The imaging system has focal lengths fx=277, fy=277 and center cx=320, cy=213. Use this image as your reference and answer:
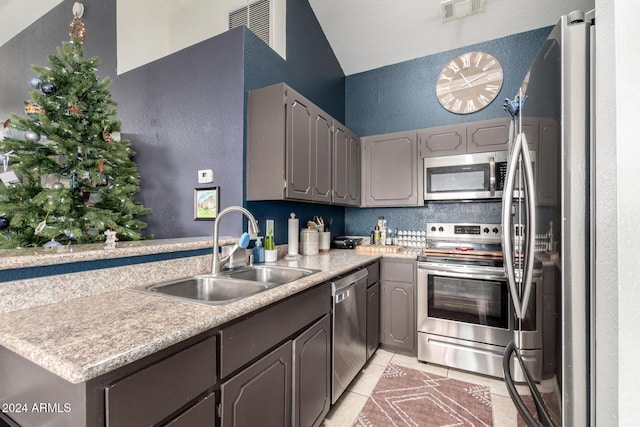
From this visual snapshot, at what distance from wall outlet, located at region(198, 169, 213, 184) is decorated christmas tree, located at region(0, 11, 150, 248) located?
513 mm

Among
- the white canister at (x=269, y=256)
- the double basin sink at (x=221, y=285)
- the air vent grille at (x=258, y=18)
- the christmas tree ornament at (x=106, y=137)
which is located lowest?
the double basin sink at (x=221, y=285)

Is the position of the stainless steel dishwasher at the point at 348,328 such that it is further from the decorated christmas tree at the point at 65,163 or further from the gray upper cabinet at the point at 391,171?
the decorated christmas tree at the point at 65,163

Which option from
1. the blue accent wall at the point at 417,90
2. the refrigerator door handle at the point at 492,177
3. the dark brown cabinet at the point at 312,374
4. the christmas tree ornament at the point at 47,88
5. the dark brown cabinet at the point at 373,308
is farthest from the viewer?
the blue accent wall at the point at 417,90

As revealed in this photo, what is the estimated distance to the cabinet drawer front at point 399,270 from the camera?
2.50 meters

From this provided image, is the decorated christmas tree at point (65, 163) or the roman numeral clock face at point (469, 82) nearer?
the decorated christmas tree at point (65, 163)

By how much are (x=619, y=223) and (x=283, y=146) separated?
1.74 meters

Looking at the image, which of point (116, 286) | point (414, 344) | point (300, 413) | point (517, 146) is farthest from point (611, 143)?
point (414, 344)

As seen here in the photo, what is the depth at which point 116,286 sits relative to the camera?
1252mm

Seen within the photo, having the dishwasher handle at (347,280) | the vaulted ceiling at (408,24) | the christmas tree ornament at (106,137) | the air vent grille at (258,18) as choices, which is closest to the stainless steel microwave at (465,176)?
the dishwasher handle at (347,280)

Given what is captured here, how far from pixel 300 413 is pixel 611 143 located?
1580 millimetres

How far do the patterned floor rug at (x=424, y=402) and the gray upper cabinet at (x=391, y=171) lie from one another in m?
1.60

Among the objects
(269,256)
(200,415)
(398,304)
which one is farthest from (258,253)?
(398,304)

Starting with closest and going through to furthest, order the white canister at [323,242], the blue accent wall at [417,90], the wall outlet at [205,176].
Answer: the wall outlet at [205,176], the white canister at [323,242], the blue accent wall at [417,90]

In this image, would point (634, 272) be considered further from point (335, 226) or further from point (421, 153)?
point (335, 226)
